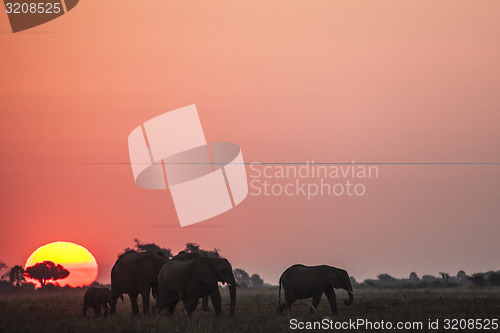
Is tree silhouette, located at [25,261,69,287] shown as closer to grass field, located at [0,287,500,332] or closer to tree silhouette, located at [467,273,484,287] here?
tree silhouette, located at [467,273,484,287]

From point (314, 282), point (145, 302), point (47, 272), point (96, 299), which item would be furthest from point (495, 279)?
point (145, 302)

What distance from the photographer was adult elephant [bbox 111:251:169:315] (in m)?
30.0

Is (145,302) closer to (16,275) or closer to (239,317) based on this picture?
(239,317)

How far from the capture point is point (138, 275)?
99.1 ft

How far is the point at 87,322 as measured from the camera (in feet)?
90.4

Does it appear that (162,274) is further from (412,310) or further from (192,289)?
(412,310)

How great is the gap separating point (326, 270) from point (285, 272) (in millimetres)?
1803

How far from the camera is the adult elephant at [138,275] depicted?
98.6 ft

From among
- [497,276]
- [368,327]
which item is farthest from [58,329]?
[497,276]

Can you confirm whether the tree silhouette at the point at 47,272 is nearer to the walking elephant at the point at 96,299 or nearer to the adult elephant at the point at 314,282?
the walking elephant at the point at 96,299

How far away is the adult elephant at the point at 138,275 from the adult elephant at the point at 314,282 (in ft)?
17.0

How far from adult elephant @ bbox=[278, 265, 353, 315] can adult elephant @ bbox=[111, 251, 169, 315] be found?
5.18 metres

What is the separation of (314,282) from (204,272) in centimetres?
660

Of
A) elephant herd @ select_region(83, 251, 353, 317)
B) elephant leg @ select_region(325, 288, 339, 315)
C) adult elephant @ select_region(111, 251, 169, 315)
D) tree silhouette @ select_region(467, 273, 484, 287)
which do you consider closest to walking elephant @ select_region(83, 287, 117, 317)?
elephant herd @ select_region(83, 251, 353, 317)
